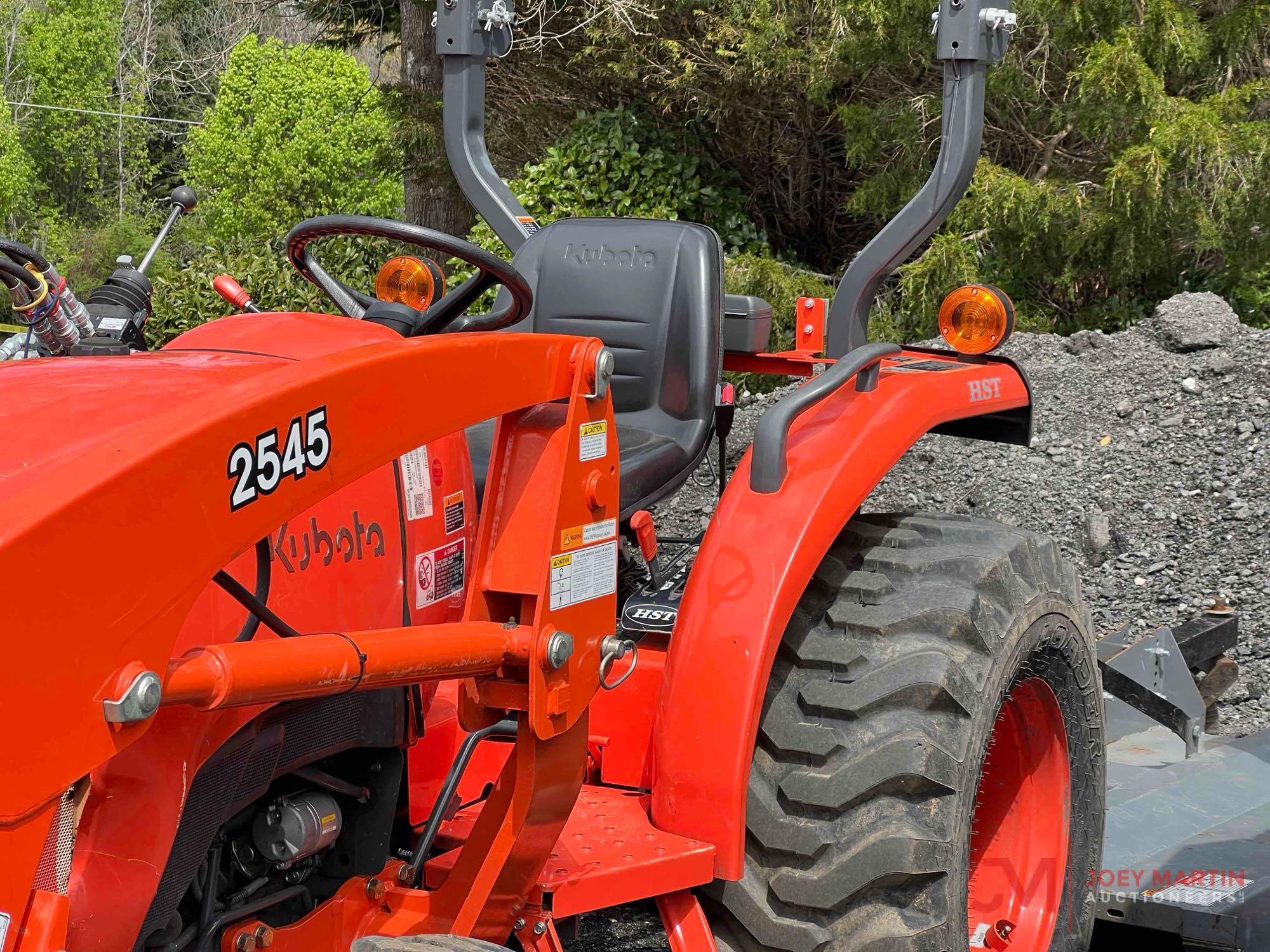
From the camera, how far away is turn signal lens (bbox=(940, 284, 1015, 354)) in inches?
115

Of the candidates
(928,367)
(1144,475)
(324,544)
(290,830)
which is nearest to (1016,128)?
(1144,475)

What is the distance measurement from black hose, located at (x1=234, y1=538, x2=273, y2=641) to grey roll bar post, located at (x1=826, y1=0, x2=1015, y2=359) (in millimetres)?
1571

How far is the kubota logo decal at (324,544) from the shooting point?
1.76m

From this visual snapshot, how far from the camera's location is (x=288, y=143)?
71.3 ft

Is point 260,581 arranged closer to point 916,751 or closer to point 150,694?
point 150,694

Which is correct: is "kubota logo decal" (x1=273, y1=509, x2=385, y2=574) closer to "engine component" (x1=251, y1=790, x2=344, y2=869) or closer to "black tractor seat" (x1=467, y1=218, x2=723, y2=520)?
"engine component" (x1=251, y1=790, x2=344, y2=869)

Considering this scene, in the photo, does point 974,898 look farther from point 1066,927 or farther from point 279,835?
point 279,835

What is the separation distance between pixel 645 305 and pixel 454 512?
1157 mm

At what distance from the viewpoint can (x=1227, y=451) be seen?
6.21 meters

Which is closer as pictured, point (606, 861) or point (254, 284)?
point (606, 861)

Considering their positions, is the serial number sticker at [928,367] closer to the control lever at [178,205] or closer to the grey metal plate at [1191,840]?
the grey metal plate at [1191,840]

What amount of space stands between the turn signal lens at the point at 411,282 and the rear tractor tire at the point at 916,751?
104 centimetres

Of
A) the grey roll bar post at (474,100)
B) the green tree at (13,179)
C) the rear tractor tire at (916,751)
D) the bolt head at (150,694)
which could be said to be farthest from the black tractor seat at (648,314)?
the green tree at (13,179)

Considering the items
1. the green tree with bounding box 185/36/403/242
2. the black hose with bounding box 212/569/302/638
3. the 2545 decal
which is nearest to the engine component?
the black hose with bounding box 212/569/302/638
